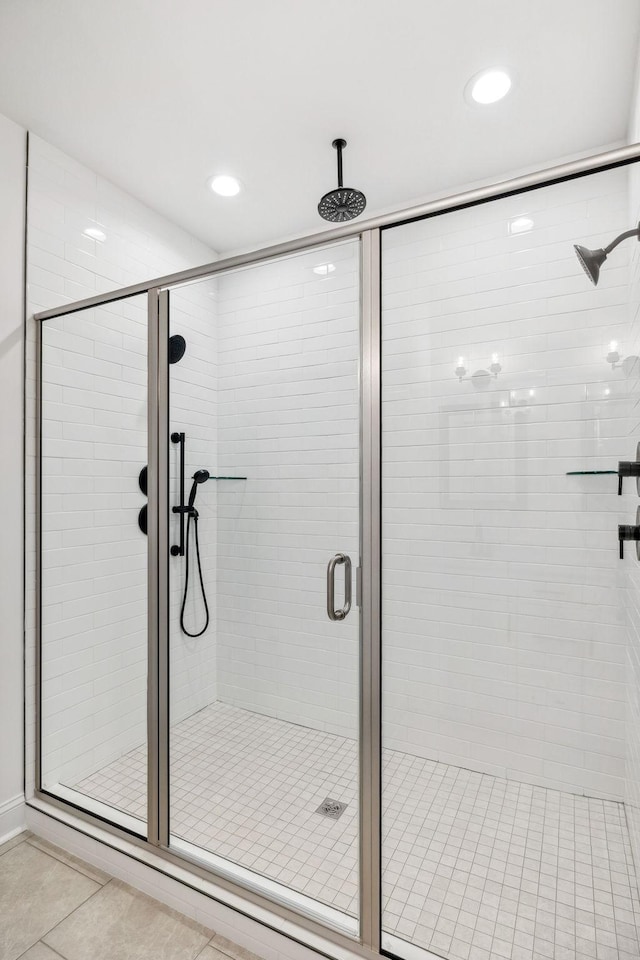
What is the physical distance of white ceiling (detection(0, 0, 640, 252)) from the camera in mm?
1548

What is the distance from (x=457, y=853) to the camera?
1388 mm

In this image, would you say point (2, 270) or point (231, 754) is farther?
point (2, 270)

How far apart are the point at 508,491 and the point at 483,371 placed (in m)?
0.34

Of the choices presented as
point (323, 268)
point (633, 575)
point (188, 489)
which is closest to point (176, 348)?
point (188, 489)

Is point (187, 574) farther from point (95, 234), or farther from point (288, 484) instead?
point (95, 234)

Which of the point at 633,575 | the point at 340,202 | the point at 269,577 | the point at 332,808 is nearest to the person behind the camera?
the point at 633,575

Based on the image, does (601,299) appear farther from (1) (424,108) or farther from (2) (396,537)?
(1) (424,108)

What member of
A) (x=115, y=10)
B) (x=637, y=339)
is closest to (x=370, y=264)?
(x=637, y=339)

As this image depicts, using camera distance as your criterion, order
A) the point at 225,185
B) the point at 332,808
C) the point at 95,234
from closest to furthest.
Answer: the point at 332,808, the point at 95,234, the point at 225,185

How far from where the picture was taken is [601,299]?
1263mm

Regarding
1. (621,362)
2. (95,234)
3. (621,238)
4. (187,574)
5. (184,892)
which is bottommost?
(184,892)

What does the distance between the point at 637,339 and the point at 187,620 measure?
1571 mm

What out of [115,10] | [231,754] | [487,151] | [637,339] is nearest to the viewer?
[637,339]

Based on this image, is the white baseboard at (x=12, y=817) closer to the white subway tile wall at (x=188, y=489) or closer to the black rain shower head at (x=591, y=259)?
the white subway tile wall at (x=188, y=489)
